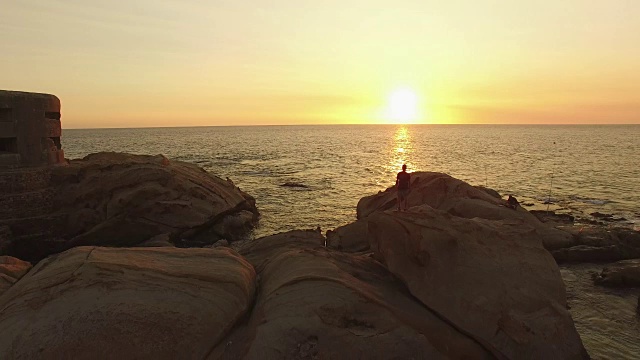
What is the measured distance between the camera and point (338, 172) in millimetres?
53531

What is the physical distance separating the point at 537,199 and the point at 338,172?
2488 cm

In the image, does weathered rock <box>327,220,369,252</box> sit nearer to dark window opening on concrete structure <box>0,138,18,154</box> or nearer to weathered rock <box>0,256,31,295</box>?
weathered rock <box>0,256,31,295</box>

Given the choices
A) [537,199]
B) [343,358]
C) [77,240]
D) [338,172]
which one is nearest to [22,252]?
[77,240]

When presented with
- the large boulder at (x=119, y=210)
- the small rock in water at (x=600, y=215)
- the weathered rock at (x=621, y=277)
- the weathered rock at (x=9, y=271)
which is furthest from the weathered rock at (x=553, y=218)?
the weathered rock at (x=9, y=271)

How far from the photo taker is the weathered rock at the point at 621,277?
48.8 feet

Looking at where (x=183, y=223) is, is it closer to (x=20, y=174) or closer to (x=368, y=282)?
(x=20, y=174)

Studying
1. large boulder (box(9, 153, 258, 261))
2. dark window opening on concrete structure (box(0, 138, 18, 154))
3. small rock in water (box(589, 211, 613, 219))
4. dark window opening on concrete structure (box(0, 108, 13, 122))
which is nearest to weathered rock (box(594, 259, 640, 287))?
small rock in water (box(589, 211, 613, 219))

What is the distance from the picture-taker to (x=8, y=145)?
18141 mm

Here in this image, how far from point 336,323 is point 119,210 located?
603 inches

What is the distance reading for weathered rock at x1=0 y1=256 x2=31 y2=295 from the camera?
31.4 ft

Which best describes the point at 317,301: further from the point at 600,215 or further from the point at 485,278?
the point at 600,215

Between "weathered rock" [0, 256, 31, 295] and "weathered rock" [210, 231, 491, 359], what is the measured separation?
222 inches

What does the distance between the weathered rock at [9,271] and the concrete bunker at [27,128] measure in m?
8.33

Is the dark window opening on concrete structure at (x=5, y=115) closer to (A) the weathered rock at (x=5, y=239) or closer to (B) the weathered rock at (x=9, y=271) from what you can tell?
(A) the weathered rock at (x=5, y=239)
